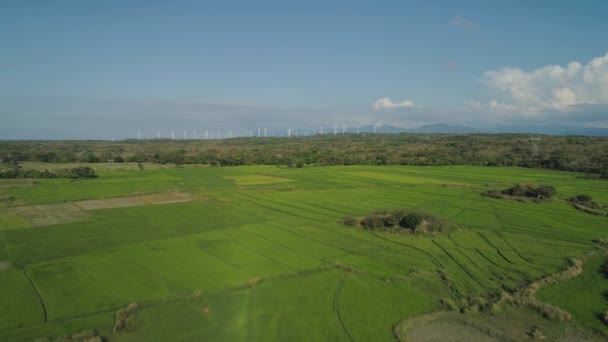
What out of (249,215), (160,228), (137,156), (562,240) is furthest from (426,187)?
(137,156)

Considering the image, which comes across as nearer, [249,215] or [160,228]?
[160,228]

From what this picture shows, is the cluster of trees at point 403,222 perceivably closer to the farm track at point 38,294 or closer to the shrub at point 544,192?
the shrub at point 544,192

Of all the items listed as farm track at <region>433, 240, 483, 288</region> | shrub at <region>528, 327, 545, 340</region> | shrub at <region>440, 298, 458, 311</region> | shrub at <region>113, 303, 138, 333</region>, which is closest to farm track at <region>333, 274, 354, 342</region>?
shrub at <region>440, 298, 458, 311</region>

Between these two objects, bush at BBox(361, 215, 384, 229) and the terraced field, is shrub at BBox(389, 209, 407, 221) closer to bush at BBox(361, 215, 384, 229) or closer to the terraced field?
bush at BBox(361, 215, 384, 229)

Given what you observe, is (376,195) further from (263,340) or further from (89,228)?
(263,340)

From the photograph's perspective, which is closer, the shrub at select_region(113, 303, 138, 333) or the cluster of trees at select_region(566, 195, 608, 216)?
the shrub at select_region(113, 303, 138, 333)

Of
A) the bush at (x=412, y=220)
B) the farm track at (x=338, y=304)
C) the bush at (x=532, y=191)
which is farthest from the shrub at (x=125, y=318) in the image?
the bush at (x=532, y=191)

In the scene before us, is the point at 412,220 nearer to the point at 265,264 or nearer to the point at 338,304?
the point at 265,264
